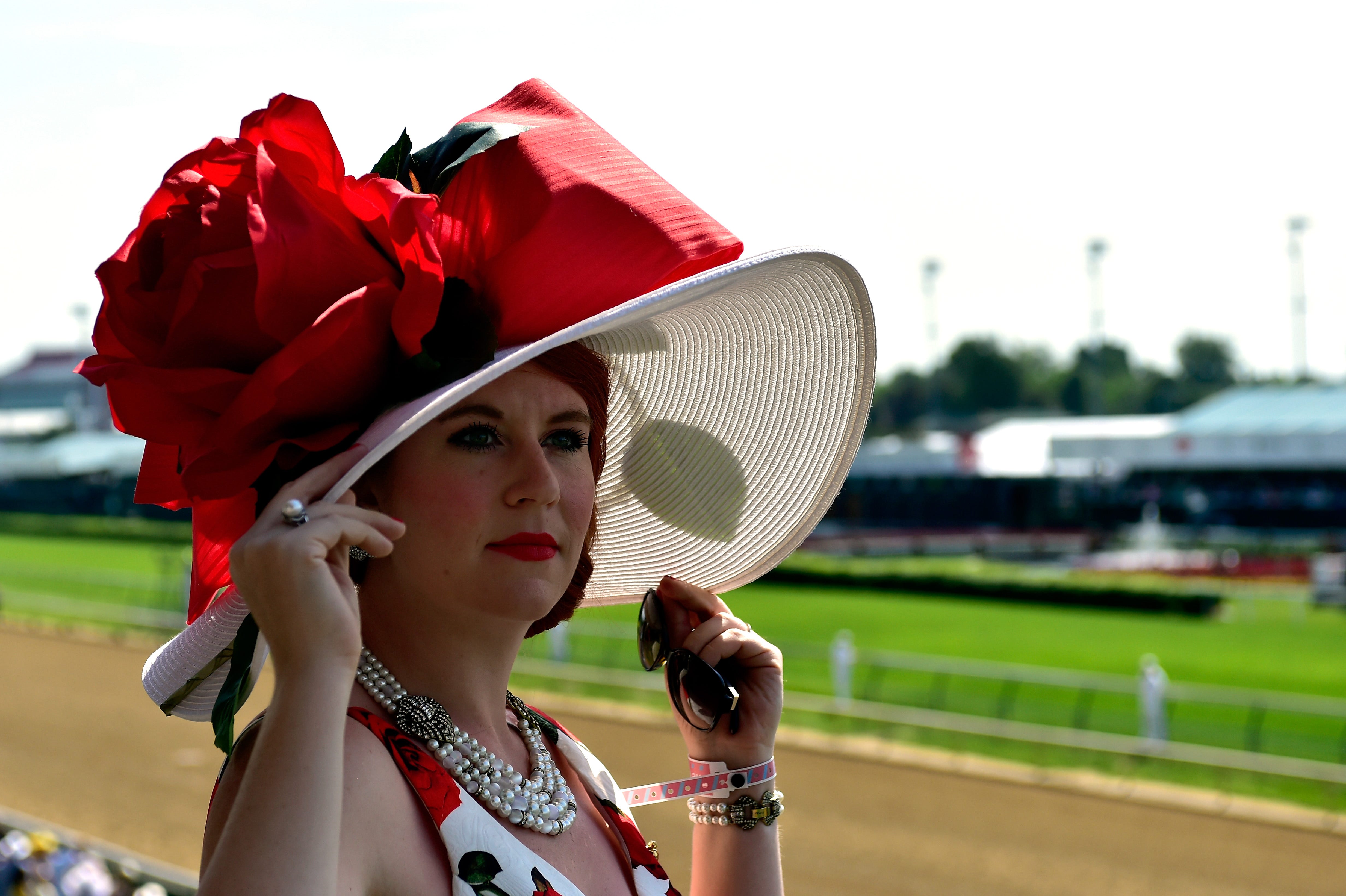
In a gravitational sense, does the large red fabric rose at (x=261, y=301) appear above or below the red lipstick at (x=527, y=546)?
above

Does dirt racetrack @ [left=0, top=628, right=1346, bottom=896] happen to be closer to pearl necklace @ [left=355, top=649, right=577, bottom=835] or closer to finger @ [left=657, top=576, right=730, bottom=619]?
finger @ [left=657, top=576, right=730, bottom=619]

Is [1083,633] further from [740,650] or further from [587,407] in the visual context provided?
[587,407]

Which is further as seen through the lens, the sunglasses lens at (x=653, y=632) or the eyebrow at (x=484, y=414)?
the sunglasses lens at (x=653, y=632)

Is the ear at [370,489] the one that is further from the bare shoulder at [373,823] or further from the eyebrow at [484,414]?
the bare shoulder at [373,823]

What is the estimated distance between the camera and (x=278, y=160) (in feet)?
4.99

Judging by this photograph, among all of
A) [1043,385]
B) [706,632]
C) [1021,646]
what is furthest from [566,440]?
[1043,385]

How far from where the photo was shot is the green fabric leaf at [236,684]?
64.3 inches

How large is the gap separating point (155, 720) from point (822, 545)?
2709 centimetres

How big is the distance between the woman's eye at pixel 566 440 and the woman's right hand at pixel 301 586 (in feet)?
1.47

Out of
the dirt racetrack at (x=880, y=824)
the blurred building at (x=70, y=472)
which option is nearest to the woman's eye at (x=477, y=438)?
the dirt racetrack at (x=880, y=824)

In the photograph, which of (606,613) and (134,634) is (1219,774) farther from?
(134,634)

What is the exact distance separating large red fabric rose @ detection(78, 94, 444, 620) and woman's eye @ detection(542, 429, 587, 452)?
0.89 ft

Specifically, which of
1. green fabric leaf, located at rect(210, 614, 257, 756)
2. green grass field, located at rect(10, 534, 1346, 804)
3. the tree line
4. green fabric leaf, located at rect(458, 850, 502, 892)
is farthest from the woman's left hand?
the tree line

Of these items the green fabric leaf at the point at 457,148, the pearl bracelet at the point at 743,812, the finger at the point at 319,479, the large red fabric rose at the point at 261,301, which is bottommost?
the pearl bracelet at the point at 743,812
